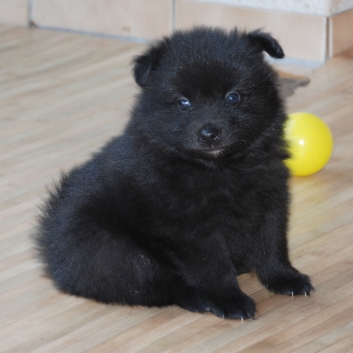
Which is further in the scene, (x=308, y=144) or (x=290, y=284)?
(x=308, y=144)

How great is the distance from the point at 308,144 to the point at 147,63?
53.9 inches

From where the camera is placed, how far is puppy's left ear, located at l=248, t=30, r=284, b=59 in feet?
9.48

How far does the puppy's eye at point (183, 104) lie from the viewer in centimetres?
277

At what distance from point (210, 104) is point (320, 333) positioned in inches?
34.3

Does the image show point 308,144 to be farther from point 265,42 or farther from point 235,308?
point 235,308

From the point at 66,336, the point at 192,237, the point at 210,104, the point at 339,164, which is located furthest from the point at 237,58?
the point at 339,164

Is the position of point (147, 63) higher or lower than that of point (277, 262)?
higher

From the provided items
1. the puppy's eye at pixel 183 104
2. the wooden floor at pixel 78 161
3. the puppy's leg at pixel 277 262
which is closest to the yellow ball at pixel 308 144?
the wooden floor at pixel 78 161

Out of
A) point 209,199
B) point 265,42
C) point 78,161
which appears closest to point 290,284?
point 209,199

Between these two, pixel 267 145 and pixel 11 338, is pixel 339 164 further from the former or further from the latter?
pixel 11 338

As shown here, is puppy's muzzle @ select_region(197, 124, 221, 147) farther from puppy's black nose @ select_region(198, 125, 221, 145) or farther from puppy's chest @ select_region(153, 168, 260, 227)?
puppy's chest @ select_region(153, 168, 260, 227)

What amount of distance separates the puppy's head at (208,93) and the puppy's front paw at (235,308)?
529 millimetres

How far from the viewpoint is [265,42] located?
114 inches

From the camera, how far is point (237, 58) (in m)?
2.78
